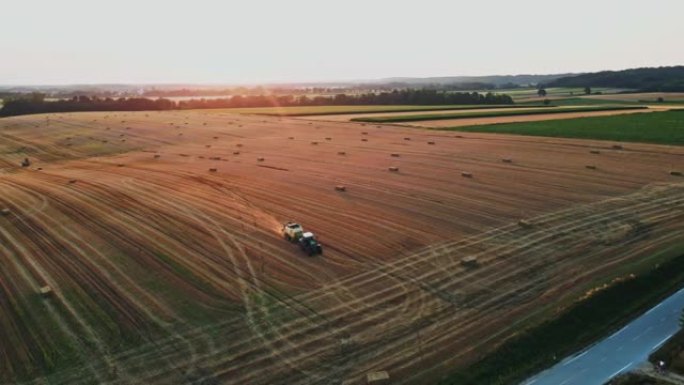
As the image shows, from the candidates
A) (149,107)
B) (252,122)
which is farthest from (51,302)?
(149,107)

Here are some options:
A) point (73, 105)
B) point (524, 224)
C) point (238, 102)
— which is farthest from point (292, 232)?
point (238, 102)

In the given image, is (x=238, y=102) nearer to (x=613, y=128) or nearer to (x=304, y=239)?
(x=613, y=128)

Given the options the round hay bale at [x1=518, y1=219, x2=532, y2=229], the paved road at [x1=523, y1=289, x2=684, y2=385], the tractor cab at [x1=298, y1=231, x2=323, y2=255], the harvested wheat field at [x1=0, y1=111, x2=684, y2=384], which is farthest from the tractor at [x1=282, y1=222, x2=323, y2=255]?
the paved road at [x1=523, y1=289, x2=684, y2=385]

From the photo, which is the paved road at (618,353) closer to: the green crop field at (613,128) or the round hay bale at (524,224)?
the round hay bale at (524,224)

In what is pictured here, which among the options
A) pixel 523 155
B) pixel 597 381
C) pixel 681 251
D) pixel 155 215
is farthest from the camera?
pixel 523 155

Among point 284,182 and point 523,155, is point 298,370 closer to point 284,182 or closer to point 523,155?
point 284,182

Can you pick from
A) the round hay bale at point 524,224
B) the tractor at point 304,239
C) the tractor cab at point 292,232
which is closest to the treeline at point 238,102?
the round hay bale at point 524,224
